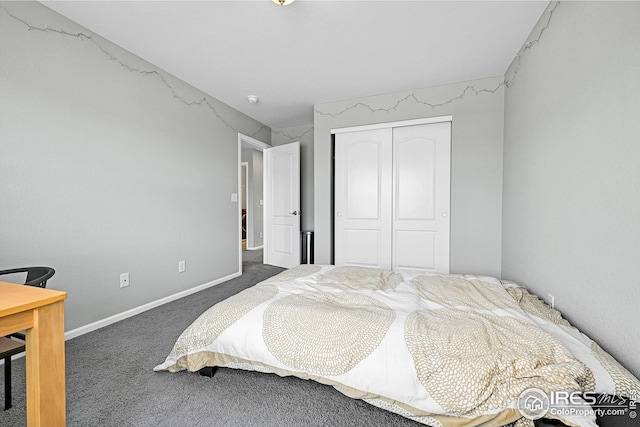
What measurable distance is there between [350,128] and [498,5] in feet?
6.05

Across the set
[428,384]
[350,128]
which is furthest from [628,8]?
[350,128]

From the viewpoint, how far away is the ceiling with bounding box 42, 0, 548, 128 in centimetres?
189

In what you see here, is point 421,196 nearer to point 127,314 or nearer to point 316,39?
point 316,39

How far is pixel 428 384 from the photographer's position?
41.9 inches

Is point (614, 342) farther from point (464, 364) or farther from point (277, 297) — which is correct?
point (277, 297)

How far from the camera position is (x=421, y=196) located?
3193 mm

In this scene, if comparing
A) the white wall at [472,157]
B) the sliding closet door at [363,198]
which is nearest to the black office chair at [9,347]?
the sliding closet door at [363,198]

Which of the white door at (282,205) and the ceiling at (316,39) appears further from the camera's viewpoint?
the white door at (282,205)

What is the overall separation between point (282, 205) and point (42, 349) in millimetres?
3586

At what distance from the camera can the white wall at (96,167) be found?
1.74m

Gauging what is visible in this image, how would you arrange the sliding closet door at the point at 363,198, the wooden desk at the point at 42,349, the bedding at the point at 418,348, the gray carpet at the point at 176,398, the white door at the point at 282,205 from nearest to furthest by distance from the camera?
the wooden desk at the point at 42,349, the bedding at the point at 418,348, the gray carpet at the point at 176,398, the sliding closet door at the point at 363,198, the white door at the point at 282,205

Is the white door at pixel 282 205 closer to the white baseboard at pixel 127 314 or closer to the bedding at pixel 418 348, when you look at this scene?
→ the white baseboard at pixel 127 314

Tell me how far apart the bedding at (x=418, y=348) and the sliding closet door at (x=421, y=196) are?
4.55 feet

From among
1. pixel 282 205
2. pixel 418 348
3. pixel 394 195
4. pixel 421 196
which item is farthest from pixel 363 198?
pixel 418 348
